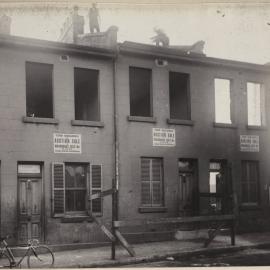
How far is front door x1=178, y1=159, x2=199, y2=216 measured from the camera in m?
20.2

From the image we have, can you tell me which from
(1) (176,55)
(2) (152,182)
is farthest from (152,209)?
(1) (176,55)

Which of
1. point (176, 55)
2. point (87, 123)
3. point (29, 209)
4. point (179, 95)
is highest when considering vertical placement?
point (176, 55)

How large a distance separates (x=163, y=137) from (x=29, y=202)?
5.18 m

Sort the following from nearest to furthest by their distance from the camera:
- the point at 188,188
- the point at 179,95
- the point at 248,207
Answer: the point at 188,188, the point at 179,95, the point at 248,207

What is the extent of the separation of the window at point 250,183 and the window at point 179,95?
10.4ft

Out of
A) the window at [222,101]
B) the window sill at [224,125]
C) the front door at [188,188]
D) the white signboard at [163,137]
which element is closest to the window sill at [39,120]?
the white signboard at [163,137]

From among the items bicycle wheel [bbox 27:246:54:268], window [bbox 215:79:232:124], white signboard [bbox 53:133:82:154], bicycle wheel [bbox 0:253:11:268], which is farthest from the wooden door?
window [bbox 215:79:232:124]

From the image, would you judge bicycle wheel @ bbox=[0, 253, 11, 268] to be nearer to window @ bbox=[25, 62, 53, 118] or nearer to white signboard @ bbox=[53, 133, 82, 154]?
white signboard @ bbox=[53, 133, 82, 154]

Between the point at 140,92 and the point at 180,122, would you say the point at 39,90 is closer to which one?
the point at 140,92

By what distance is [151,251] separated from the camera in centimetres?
1677

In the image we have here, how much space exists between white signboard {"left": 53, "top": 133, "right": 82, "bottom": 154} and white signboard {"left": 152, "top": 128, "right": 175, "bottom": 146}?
9.12 ft

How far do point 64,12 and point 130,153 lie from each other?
19.6 ft

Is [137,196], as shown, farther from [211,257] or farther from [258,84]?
[258,84]

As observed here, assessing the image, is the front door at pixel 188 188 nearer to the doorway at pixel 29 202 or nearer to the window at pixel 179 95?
the window at pixel 179 95
